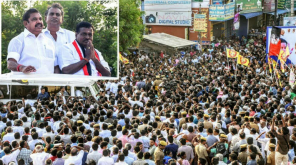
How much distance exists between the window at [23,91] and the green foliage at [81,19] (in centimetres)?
347

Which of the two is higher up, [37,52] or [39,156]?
[37,52]

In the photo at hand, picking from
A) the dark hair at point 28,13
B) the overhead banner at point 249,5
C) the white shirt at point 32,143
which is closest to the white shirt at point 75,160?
the white shirt at point 32,143

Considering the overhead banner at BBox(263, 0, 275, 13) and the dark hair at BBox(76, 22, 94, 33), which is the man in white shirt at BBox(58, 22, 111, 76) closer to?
the dark hair at BBox(76, 22, 94, 33)

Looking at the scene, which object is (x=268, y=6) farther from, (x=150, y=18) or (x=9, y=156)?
(x=9, y=156)

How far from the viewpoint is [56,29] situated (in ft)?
34.2

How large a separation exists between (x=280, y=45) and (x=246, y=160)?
1231cm

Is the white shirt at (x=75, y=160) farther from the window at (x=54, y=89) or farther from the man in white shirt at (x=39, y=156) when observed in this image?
the window at (x=54, y=89)

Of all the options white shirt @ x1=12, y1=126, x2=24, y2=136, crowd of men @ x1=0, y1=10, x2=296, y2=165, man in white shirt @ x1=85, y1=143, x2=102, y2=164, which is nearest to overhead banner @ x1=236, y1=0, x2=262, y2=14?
crowd of men @ x1=0, y1=10, x2=296, y2=165

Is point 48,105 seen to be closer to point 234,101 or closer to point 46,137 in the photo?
point 46,137

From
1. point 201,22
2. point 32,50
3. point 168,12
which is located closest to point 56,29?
point 32,50

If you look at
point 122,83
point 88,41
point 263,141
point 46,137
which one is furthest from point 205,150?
point 122,83

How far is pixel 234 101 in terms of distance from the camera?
12234 millimetres

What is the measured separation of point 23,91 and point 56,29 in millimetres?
4352

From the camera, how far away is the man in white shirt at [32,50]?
1033cm
